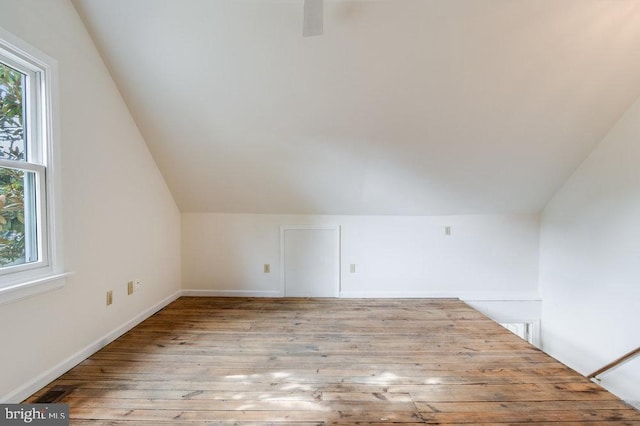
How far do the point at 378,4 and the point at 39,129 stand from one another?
228 centimetres

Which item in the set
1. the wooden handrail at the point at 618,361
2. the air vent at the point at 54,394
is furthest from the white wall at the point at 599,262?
the air vent at the point at 54,394

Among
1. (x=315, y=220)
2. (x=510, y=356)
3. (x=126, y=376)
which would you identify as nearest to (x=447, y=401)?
(x=510, y=356)

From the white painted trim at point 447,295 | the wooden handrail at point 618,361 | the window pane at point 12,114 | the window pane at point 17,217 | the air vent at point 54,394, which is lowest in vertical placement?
the wooden handrail at point 618,361

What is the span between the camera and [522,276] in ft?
11.8

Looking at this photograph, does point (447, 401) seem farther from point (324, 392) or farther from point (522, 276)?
point (522, 276)

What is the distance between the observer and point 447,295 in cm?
360

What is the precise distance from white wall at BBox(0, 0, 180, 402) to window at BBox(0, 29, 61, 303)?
0.09m

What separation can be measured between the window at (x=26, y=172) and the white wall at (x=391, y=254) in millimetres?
1803

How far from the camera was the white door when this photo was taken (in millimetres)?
3576

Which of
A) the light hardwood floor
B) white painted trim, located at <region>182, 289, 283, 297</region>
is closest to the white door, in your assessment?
white painted trim, located at <region>182, 289, 283, 297</region>

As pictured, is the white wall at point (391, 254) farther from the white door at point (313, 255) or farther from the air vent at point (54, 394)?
the air vent at point (54, 394)

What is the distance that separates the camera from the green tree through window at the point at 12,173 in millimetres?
1599

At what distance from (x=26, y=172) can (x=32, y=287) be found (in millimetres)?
675

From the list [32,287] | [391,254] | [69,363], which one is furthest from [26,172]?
[391,254]
